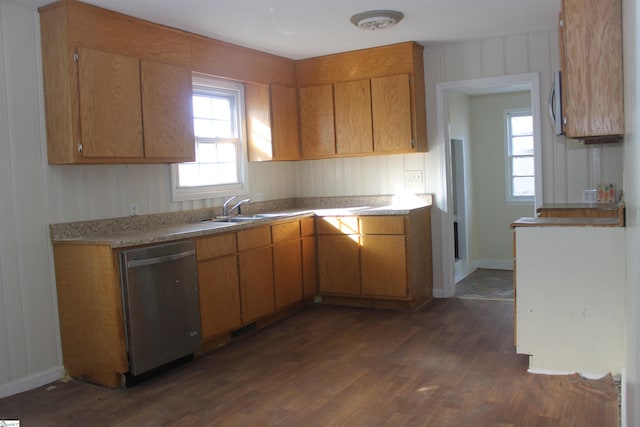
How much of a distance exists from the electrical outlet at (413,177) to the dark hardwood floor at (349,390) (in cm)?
159

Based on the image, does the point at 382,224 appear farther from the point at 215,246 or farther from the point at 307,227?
the point at 215,246

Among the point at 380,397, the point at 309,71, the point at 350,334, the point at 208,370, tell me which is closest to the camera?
the point at 380,397

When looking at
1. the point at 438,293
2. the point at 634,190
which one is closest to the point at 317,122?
the point at 438,293

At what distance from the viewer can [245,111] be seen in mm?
5266

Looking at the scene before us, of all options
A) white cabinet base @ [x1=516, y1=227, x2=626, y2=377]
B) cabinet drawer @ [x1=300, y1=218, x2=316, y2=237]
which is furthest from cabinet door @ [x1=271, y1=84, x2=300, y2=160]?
white cabinet base @ [x1=516, y1=227, x2=626, y2=377]

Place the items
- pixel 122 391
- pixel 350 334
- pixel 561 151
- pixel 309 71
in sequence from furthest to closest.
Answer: pixel 309 71 → pixel 561 151 → pixel 350 334 → pixel 122 391

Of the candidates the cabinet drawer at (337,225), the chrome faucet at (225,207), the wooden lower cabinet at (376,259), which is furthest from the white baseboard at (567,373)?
the chrome faucet at (225,207)

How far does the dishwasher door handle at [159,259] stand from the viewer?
11.0ft

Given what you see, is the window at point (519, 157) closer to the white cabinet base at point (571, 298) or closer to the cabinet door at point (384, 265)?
the cabinet door at point (384, 265)

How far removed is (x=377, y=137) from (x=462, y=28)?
1208 millimetres

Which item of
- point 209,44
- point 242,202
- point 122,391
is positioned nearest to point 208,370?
point 122,391

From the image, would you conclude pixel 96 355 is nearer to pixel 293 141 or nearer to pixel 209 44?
pixel 209 44

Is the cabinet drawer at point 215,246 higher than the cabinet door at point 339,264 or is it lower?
higher

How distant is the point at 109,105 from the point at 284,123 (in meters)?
2.11
